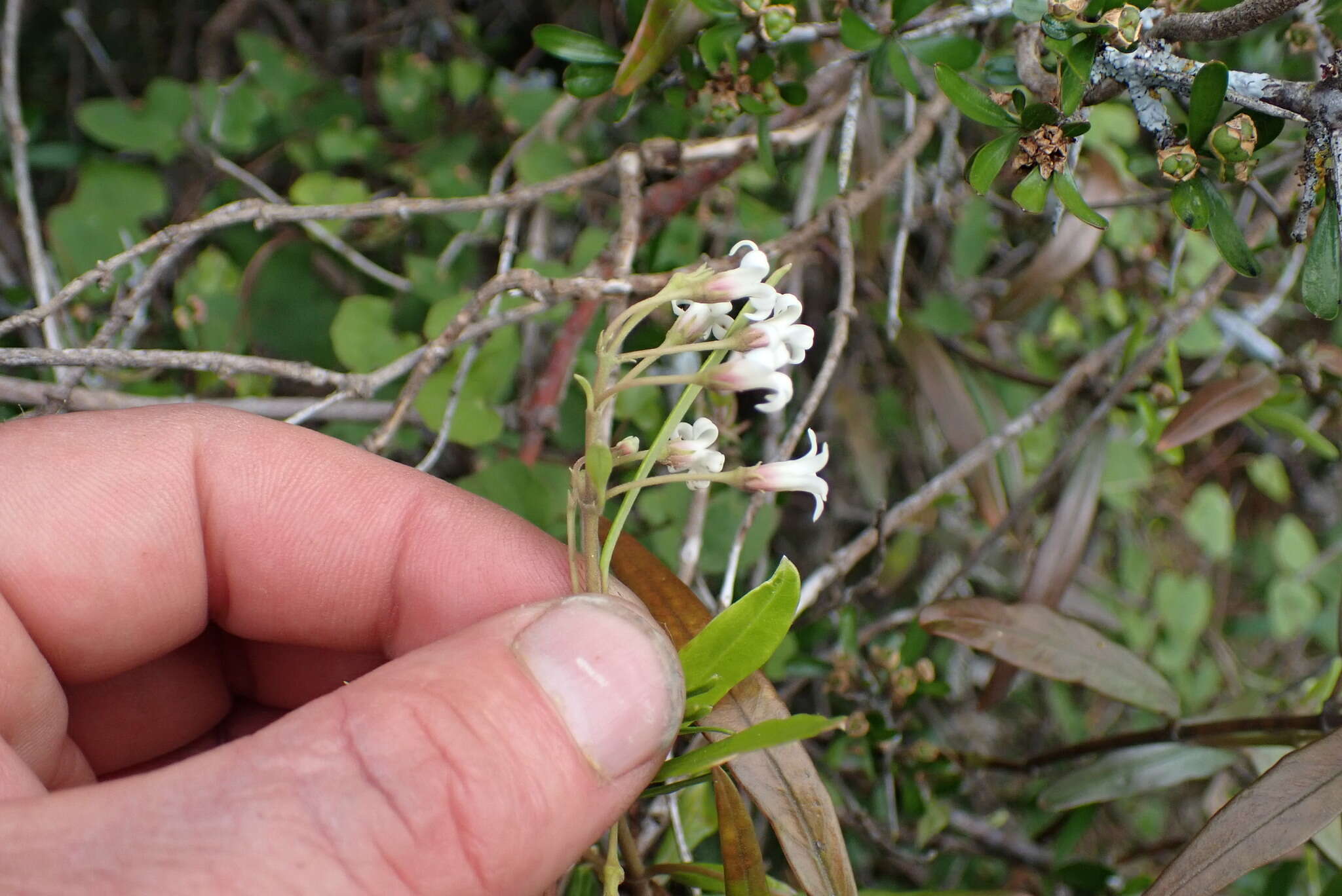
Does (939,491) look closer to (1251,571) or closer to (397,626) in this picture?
(397,626)

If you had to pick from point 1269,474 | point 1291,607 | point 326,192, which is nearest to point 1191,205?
point 326,192

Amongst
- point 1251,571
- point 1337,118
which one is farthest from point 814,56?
point 1251,571

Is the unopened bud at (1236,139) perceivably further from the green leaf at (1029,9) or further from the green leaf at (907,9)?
the green leaf at (907,9)

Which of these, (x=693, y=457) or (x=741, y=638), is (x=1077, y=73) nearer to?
(x=693, y=457)

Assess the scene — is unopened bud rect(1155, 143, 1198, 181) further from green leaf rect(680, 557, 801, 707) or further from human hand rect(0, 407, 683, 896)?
human hand rect(0, 407, 683, 896)

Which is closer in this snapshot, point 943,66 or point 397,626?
point 943,66

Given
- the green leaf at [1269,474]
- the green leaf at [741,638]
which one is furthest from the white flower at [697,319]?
the green leaf at [1269,474]

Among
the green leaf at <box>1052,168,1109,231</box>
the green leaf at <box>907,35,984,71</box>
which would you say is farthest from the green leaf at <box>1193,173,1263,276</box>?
the green leaf at <box>907,35,984,71</box>
